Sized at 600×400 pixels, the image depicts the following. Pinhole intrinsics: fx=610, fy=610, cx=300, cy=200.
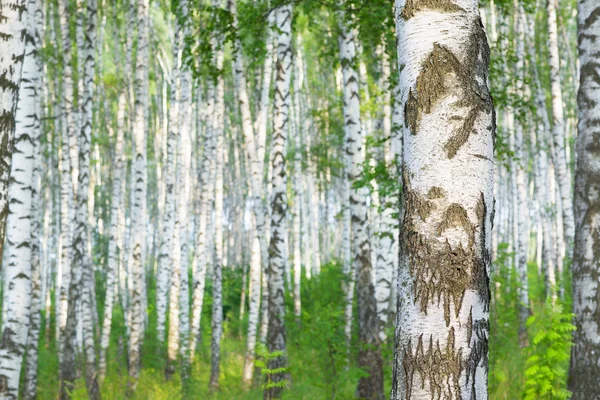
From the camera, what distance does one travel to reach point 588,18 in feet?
16.8

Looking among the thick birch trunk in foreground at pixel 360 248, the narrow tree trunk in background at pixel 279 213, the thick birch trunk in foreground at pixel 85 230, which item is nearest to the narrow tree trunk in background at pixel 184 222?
the thick birch trunk in foreground at pixel 85 230

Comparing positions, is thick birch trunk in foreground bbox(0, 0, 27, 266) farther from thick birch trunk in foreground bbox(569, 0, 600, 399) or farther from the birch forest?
thick birch trunk in foreground bbox(569, 0, 600, 399)

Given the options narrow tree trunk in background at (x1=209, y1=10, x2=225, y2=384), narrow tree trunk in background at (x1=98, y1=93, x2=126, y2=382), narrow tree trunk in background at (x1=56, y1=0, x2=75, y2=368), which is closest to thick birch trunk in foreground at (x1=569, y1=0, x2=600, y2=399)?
narrow tree trunk in background at (x1=209, y1=10, x2=225, y2=384)

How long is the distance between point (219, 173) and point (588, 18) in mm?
8542

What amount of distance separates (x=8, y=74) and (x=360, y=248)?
5.83 m

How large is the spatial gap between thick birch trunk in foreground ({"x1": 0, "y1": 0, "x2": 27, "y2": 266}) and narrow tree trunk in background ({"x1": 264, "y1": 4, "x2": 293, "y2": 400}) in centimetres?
497

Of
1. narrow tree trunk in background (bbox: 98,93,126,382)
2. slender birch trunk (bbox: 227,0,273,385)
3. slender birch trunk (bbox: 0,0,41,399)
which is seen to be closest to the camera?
slender birch trunk (bbox: 0,0,41,399)

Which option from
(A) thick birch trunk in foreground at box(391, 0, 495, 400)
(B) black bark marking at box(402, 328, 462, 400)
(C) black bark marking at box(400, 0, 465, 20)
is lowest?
(B) black bark marking at box(402, 328, 462, 400)

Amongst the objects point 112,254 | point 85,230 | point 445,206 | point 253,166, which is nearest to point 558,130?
point 253,166

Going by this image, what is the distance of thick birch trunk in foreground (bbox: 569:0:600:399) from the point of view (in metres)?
4.71

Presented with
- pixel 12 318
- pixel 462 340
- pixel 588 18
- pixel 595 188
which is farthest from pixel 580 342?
pixel 12 318

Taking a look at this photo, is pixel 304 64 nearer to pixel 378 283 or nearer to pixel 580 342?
pixel 378 283

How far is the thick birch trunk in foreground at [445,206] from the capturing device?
1987 mm

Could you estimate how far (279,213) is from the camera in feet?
26.3
